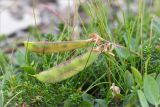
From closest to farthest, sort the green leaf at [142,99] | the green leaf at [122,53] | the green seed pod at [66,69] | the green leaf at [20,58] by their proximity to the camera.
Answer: the green leaf at [142,99], the green seed pod at [66,69], the green leaf at [122,53], the green leaf at [20,58]

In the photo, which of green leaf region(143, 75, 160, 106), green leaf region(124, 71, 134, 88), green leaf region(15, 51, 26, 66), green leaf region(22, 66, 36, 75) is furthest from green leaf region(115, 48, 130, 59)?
green leaf region(15, 51, 26, 66)

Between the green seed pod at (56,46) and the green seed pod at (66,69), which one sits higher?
the green seed pod at (56,46)

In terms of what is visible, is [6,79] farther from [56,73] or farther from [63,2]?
[63,2]

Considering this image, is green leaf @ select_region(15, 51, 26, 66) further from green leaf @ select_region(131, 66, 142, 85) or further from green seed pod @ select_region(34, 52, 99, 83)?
green leaf @ select_region(131, 66, 142, 85)

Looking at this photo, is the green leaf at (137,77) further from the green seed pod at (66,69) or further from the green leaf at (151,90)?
the green seed pod at (66,69)

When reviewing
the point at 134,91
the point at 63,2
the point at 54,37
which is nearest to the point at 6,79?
the point at 54,37

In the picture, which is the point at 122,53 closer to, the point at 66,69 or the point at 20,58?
the point at 66,69

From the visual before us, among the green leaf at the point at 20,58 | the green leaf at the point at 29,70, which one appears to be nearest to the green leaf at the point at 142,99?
the green leaf at the point at 29,70
